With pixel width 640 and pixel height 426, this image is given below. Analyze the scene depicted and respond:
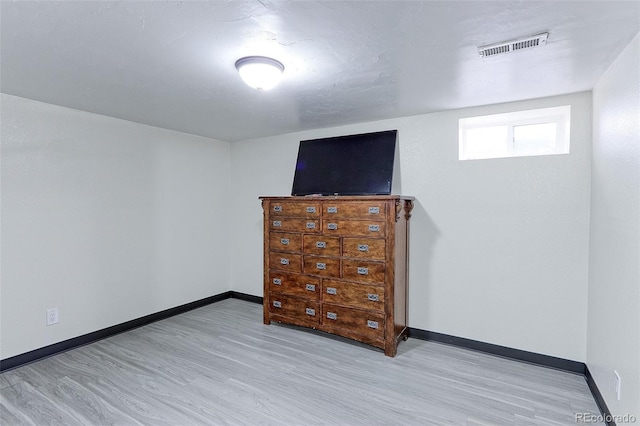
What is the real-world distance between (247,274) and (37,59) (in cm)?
326

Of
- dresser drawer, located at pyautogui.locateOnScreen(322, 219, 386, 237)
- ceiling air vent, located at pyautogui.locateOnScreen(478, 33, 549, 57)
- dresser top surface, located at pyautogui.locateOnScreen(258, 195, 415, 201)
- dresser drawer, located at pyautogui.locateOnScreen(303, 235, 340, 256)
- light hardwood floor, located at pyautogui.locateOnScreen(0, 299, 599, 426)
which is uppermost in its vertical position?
ceiling air vent, located at pyautogui.locateOnScreen(478, 33, 549, 57)

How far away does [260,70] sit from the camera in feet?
6.57

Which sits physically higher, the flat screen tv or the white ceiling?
the white ceiling

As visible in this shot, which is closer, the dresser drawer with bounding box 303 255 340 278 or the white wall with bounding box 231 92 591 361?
the white wall with bounding box 231 92 591 361

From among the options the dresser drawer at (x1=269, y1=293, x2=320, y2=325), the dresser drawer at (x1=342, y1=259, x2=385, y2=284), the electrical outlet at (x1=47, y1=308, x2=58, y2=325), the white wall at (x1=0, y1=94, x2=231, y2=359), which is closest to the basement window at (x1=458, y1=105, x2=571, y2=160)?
the dresser drawer at (x1=342, y1=259, x2=385, y2=284)

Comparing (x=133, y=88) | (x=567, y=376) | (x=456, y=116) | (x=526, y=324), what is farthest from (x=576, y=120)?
(x=133, y=88)

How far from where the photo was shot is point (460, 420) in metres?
2.09

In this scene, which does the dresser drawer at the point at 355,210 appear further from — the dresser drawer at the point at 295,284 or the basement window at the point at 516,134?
the basement window at the point at 516,134

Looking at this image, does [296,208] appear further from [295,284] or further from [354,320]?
[354,320]

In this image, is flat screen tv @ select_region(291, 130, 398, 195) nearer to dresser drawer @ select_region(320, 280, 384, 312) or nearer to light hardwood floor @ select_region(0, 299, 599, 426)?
dresser drawer @ select_region(320, 280, 384, 312)

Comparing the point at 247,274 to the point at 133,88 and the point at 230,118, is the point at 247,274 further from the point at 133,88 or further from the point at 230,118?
the point at 133,88

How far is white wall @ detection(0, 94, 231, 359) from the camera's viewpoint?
2.75 meters

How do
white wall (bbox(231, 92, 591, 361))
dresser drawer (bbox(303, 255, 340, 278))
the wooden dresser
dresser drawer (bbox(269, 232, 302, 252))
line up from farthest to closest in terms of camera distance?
dresser drawer (bbox(269, 232, 302, 252)), dresser drawer (bbox(303, 255, 340, 278)), the wooden dresser, white wall (bbox(231, 92, 591, 361))

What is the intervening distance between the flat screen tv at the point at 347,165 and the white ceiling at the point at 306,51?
0.53 meters
